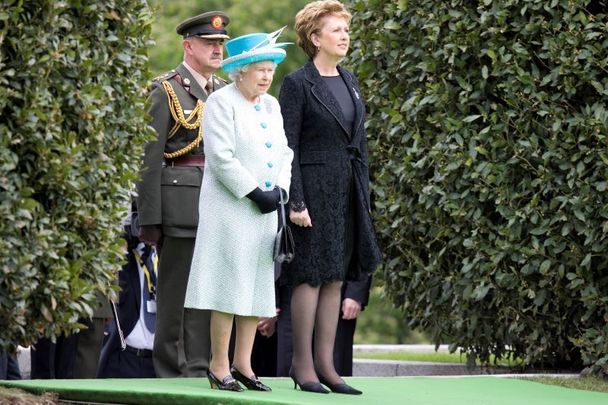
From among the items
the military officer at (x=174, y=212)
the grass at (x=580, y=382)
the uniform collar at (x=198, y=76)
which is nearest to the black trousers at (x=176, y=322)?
the military officer at (x=174, y=212)

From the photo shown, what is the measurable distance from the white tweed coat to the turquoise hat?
7.1 inches

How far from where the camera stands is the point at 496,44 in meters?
9.73

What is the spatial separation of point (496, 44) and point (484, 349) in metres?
2.19

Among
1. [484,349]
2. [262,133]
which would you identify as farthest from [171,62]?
[262,133]

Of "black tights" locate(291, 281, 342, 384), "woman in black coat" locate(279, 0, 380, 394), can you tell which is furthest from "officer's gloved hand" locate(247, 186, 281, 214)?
"black tights" locate(291, 281, 342, 384)

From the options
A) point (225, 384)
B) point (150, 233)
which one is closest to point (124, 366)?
point (150, 233)

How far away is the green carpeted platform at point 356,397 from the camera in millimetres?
7129

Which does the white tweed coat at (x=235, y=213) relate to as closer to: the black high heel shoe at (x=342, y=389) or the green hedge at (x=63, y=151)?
the green hedge at (x=63, y=151)

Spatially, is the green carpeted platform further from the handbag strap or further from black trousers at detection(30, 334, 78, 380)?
black trousers at detection(30, 334, 78, 380)

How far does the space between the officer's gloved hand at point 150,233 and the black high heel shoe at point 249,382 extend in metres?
1.45

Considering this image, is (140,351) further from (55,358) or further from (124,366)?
(55,358)

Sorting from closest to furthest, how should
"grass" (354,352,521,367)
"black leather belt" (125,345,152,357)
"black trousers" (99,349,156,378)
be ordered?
"black leather belt" (125,345,152,357)
"black trousers" (99,349,156,378)
"grass" (354,352,521,367)

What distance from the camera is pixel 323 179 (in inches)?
321

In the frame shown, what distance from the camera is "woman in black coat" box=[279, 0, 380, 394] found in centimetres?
800
